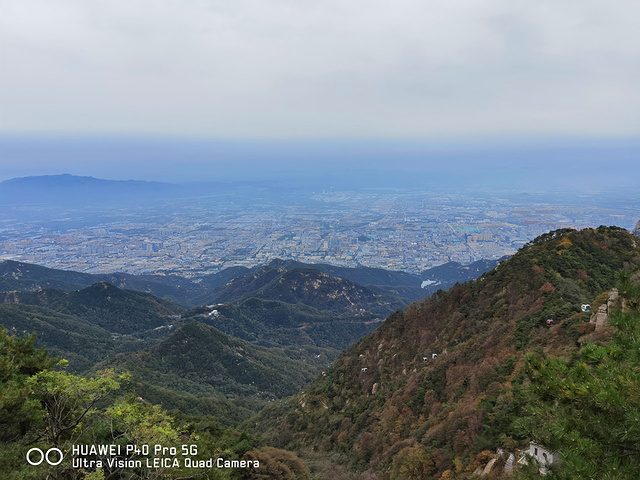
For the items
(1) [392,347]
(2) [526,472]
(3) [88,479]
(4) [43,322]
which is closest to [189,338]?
(4) [43,322]

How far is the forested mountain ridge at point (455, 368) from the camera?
1529 cm

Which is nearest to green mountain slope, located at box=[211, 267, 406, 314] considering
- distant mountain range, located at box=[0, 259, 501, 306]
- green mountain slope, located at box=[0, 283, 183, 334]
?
distant mountain range, located at box=[0, 259, 501, 306]

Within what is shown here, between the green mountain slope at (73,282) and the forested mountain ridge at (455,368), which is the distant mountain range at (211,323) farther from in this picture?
the forested mountain ridge at (455,368)

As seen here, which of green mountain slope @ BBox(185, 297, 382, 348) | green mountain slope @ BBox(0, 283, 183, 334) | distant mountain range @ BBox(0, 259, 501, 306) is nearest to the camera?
green mountain slope @ BBox(0, 283, 183, 334)

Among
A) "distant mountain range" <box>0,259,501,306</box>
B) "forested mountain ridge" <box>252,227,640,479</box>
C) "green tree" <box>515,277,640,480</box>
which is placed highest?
"green tree" <box>515,277,640,480</box>

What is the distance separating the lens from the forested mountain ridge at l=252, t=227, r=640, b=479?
602 inches

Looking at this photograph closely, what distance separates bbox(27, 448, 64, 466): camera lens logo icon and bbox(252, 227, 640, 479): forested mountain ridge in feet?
40.0

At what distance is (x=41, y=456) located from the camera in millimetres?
10430

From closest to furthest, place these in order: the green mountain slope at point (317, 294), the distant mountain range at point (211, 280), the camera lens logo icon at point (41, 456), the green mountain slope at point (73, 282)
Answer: the camera lens logo icon at point (41, 456)
the green mountain slope at point (73, 282)
the green mountain slope at point (317, 294)
the distant mountain range at point (211, 280)

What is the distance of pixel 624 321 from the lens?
789 centimetres

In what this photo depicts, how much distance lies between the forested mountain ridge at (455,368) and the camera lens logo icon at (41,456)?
40.0 feet

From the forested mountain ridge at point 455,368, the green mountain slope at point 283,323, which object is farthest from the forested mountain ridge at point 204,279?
the forested mountain ridge at point 455,368

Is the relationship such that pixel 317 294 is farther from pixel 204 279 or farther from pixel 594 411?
pixel 594 411

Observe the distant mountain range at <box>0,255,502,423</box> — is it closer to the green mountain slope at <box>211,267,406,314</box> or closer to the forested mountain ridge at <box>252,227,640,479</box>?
the green mountain slope at <box>211,267,406,314</box>
